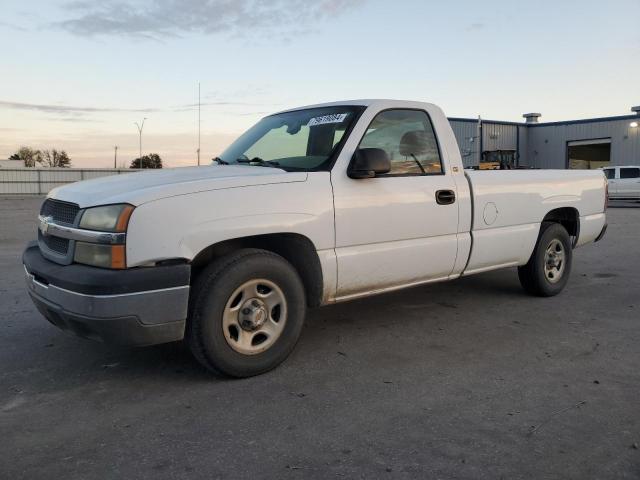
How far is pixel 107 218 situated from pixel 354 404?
1.78 metres

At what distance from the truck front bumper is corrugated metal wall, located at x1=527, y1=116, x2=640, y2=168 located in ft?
123

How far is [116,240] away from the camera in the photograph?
321cm

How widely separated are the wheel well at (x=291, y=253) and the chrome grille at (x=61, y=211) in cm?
79

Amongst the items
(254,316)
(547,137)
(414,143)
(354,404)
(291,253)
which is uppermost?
(547,137)

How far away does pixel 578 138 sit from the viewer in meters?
37.3

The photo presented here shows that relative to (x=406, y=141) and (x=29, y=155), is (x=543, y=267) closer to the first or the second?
(x=406, y=141)

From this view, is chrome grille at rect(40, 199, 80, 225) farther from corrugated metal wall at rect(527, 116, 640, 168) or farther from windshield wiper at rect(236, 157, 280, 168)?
corrugated metal wall at rect(527, 116, 640, 168)

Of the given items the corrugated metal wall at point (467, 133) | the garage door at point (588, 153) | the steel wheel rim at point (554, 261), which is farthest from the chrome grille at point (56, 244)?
the garage door at point (588, 153)

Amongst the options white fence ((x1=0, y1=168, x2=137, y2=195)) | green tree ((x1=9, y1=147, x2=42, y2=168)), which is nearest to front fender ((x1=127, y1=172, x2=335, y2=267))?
white fence ((x1=0, y1=168, x2=137, y2=195))

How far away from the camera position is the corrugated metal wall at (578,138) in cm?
3503

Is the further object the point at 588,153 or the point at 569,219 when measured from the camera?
the point at 588,153

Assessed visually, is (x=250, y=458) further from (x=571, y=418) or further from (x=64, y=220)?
(x=64, y=220)

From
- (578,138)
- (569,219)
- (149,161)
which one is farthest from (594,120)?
(149,161)

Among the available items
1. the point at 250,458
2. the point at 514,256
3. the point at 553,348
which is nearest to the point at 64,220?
the point at 250,458
